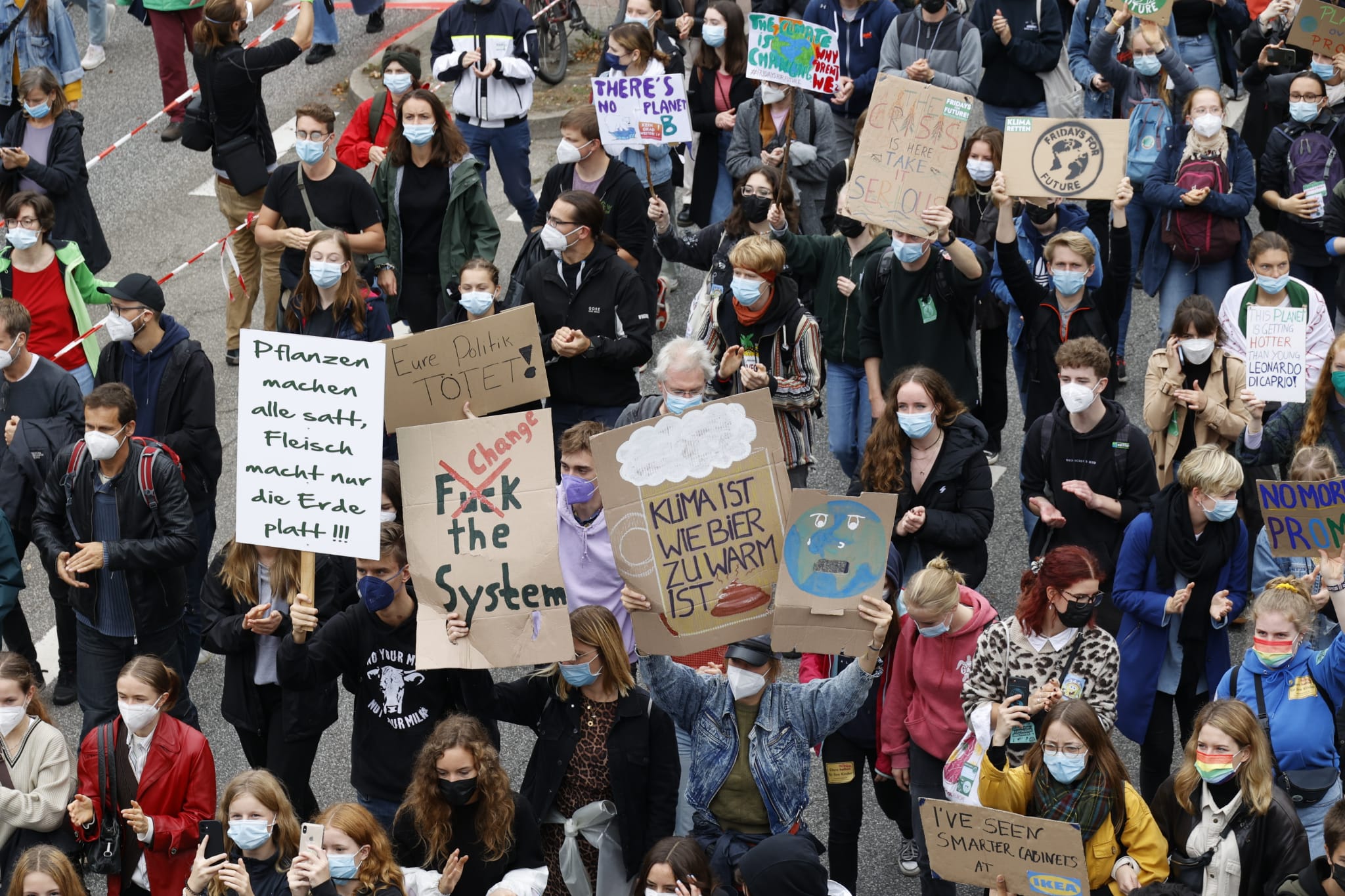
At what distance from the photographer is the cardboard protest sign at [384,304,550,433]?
823 centimetres

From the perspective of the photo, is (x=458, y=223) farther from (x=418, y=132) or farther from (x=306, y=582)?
(x=306, y=582)

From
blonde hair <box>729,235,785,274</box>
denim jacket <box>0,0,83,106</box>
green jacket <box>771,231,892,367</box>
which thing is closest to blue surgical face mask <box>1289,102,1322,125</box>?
green jacket <box>771,231,892,367</box>

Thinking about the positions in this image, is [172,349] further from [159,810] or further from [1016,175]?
[1016,175]

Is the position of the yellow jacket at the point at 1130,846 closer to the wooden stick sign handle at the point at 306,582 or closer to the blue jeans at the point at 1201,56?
the wooden stick sign handle at the point at 306,582

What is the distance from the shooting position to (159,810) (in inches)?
273

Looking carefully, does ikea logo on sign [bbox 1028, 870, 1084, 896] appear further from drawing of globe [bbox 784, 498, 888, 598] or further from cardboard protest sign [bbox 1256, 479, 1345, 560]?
cardboard protest sign [bbox 1256, 479, 1345, 560]

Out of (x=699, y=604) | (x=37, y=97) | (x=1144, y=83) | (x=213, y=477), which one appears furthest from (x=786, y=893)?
(x=37, y=97)

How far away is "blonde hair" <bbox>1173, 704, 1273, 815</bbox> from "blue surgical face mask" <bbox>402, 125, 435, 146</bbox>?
5.76 metres

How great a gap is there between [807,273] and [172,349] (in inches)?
131

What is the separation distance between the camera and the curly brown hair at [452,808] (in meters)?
6.16

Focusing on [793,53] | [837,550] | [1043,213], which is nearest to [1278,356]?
[1043,213]

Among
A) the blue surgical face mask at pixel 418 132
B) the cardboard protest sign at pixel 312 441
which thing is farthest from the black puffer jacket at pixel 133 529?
the blue surgical face mask at pixel 418 132

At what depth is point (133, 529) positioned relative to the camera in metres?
7.86

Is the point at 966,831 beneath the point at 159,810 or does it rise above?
above
